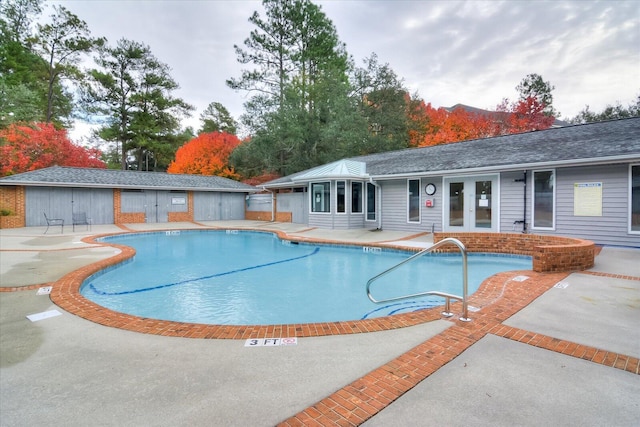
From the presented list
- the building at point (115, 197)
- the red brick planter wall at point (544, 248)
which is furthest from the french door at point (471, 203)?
the building at point (115, 197)

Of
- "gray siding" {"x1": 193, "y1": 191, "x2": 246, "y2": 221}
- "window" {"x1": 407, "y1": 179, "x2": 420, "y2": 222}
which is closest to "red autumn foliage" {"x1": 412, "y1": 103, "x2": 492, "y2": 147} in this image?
"window" {"x1": 407, "y1": 179, "x2": 420, "y2": 222}

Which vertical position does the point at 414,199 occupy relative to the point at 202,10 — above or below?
below

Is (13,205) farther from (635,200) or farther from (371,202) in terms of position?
(635,200)

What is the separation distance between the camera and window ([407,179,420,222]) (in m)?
12.0

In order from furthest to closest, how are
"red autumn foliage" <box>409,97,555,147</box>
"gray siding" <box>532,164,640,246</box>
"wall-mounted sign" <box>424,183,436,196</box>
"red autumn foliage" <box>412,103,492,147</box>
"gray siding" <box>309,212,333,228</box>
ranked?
"red autumn foliage" <box>412,103,492,147</box> < "red autumn foliage" <box>409,97,555,147</box> < "gray siding" <box>309,212,333,228</box> < "wall-mounted sign" <box>424,183,436,196</box> < "gray siding" <box>532,164,640,246</box>

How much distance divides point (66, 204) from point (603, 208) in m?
21.3

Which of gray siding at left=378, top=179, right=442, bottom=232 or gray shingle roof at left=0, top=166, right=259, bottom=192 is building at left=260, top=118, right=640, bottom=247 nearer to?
gray siding at left=378, top=179, right=442, bottom=232

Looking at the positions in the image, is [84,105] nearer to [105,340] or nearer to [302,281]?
[302,281]

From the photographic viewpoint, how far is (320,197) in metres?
14.3

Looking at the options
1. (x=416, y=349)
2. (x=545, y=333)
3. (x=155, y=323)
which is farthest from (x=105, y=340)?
(x=545, y=333)

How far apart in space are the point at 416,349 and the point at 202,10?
54.7ft

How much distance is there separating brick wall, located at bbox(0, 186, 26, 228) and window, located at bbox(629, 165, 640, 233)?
22.4m

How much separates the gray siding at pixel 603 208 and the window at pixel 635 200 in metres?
0.09

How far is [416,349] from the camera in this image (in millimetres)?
2654
